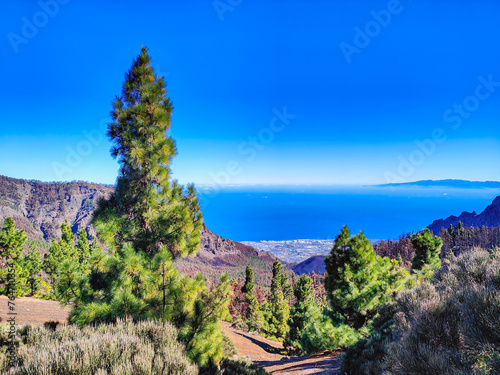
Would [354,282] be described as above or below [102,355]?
below

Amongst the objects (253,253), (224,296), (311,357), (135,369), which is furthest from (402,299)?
(253,253)

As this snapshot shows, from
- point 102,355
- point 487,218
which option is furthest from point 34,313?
point 487,218

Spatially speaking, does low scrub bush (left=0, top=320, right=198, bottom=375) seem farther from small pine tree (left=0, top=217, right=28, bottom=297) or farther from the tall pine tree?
small pine tree (left=0, top=217, right=28, bottom=297)

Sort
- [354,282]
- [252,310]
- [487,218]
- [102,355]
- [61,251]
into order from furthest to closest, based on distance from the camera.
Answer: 1. [487,218]
2. [252,310]
3. [61,251]
4. [354,282]
5. [102,355]

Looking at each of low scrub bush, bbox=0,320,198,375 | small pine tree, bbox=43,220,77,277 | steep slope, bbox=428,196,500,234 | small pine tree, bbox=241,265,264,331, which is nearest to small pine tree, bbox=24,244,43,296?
small pine tree, bbox=43,220,77,277

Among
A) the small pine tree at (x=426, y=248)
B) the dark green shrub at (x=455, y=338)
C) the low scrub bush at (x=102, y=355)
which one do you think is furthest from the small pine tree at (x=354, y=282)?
the small pine tree at (x=426, y=248)

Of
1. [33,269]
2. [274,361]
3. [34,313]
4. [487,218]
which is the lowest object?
[274,361]

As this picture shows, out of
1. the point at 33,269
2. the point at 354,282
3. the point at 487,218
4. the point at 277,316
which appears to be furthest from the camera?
the point at 487,218

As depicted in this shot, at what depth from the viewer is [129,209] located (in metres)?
6.37

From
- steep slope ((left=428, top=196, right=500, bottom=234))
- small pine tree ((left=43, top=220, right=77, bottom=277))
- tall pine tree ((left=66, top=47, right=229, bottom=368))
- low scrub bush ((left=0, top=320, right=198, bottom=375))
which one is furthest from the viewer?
steep slope ((left=428, top=196, right=500, bottom=234))

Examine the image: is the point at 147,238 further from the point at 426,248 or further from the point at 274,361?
the point at 426,248

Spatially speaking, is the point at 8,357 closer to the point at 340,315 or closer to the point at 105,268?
the point at 105,268

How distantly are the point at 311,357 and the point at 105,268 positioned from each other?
39.5ft

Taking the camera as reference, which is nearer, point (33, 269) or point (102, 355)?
point (102, 355)
